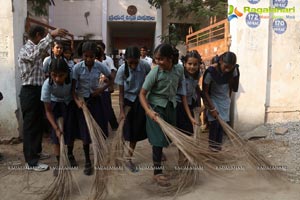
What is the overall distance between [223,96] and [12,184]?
245cm

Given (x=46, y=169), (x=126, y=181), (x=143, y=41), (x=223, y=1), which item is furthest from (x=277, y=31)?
(x=143, y=41)

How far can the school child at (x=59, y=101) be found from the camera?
3223 millimetres

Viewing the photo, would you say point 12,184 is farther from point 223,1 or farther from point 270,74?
point 223,1

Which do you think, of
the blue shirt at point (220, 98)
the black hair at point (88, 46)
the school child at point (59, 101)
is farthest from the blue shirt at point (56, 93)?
the blue shirt at point (220, 98)

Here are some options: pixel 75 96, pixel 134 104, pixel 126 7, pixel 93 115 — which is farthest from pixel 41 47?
pixel 126 7

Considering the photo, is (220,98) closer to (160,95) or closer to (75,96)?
(160,95)

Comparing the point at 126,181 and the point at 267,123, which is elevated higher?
the point at 267,123

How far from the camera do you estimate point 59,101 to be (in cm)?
360

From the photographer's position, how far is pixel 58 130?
324 centimetres

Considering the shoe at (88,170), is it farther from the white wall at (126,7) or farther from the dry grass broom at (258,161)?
the white wall at (126,7)

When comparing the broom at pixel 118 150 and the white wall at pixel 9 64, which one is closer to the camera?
the broom at pixel 118 150

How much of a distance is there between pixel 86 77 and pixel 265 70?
268 centimetres

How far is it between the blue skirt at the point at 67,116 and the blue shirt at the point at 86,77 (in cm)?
18

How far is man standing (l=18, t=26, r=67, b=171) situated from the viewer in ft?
11.9
